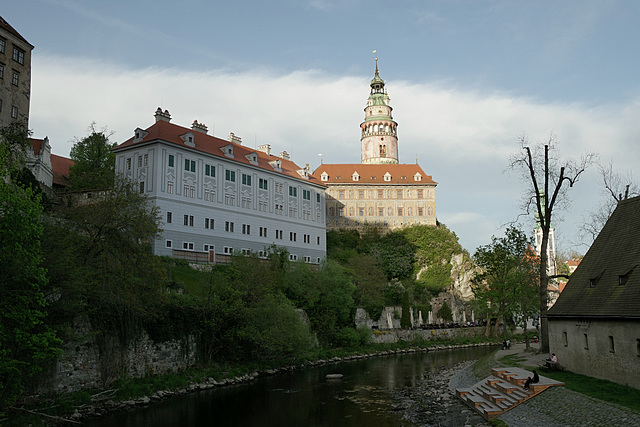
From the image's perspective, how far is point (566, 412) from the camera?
1844 centimetres

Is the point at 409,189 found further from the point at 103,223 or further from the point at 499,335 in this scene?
the point at 103,223

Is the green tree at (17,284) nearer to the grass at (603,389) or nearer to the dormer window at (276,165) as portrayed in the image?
the grass at (603,389)

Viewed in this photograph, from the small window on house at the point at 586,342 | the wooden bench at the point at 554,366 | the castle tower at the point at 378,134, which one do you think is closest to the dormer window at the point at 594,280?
the small window on house at the point at 586,342

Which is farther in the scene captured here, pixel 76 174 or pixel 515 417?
pixel 76 174

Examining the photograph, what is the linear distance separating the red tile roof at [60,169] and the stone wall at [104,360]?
114ft

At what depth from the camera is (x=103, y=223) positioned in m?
26.4

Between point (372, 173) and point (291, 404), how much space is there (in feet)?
223

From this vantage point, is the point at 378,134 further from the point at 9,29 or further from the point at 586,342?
the point at 586,342

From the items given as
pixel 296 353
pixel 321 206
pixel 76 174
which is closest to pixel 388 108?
pixel 321 206

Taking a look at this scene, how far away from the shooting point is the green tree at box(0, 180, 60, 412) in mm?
17922

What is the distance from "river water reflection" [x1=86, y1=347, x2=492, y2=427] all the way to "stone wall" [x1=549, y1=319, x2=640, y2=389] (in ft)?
28.1

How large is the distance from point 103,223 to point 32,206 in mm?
8175

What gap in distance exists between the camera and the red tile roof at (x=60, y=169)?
5831 cm

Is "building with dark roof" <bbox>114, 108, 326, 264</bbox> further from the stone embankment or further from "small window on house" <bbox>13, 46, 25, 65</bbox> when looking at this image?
the stone embankment
